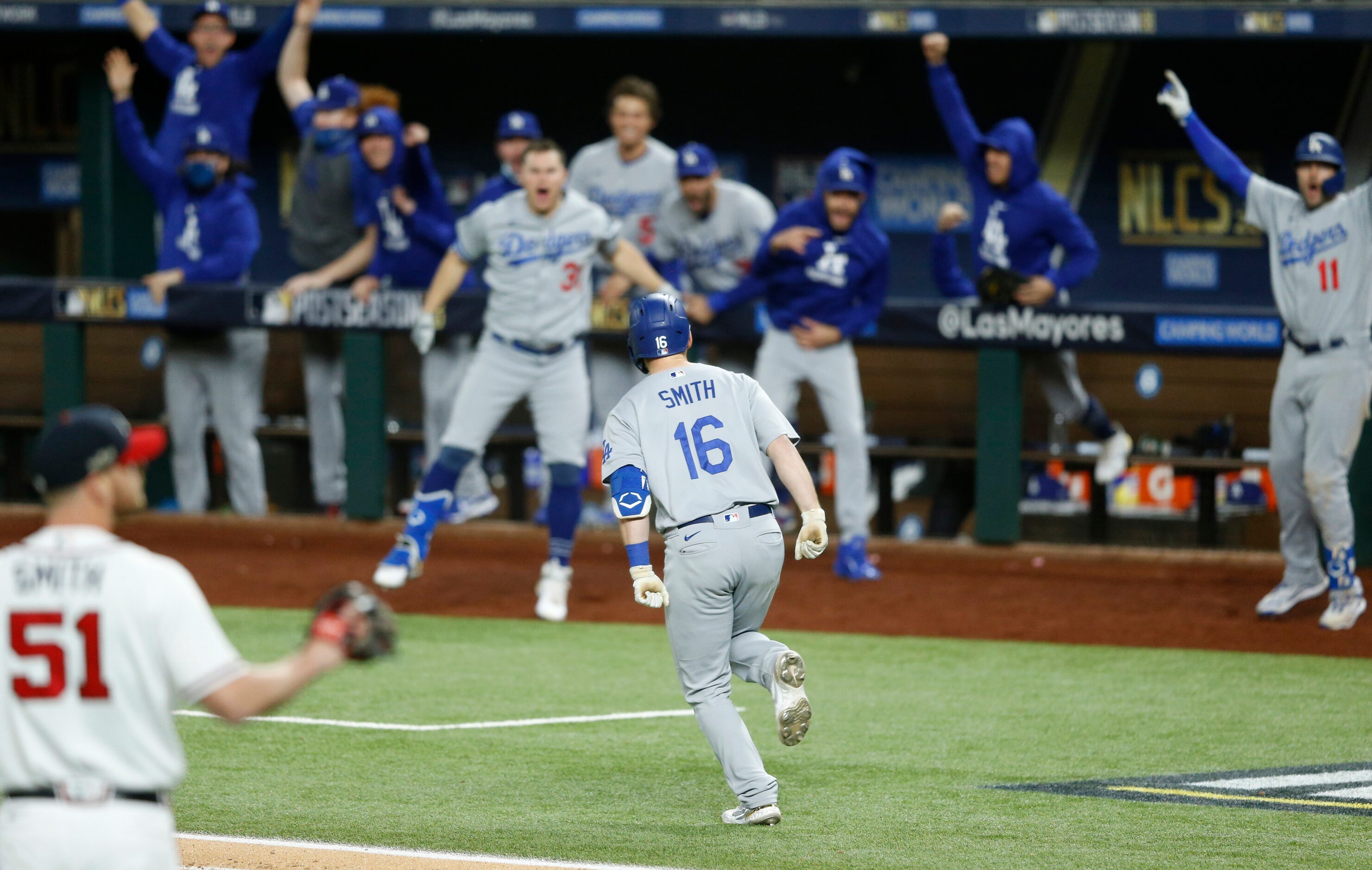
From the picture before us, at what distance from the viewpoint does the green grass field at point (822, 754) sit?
420cm

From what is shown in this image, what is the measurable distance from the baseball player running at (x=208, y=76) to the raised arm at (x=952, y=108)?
A: 3698mm

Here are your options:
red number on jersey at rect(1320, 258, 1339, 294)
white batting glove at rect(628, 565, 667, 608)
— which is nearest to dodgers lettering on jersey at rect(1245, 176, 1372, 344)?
red number on jersey at rect(1320, 258, 1339, 294)

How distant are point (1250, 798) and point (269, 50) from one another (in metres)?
7.22

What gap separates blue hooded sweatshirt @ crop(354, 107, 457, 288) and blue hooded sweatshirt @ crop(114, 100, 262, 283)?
71cm

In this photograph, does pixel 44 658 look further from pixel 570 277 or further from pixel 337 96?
pixel 337 96

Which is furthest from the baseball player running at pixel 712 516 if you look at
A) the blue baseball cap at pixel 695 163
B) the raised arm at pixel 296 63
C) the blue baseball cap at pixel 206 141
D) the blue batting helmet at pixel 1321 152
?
the raised arm at pixel 296 63

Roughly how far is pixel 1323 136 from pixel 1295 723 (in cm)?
254

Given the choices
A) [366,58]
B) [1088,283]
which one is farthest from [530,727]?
[366,58]

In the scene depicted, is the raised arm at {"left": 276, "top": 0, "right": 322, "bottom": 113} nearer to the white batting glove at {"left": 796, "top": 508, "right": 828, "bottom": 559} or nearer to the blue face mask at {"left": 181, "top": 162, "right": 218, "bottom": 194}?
the blue face mask at {"left": 181, "top": 162, "right": 218, "bottom": 194}

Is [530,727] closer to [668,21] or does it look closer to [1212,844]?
[1212,844]

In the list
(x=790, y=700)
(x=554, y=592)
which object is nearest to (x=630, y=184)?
(x=554, y=592)

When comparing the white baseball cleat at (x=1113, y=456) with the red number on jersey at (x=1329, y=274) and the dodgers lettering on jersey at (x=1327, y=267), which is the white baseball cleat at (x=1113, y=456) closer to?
the dodgers lettering on jersey at (x=1327, y=267)

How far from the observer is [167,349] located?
9.66 metres

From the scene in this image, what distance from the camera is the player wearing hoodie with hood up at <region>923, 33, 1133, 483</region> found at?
8516 millimetres
